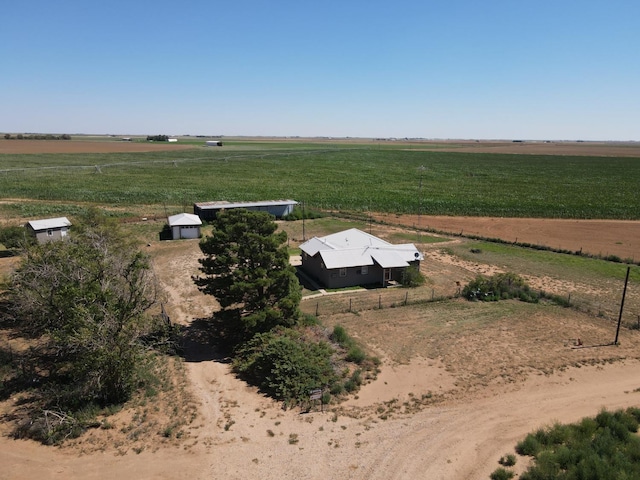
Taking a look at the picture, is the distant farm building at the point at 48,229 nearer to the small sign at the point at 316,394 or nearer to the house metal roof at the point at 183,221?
the house metal roof at the point at 183,221

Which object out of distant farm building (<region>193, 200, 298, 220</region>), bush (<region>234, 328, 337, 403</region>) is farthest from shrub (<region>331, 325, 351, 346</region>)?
distant farm building (<region>193, 200, 298, 220</region>)

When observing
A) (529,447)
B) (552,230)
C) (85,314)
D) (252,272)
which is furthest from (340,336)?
(552,230)

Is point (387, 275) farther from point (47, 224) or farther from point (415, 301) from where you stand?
point (47, 224)

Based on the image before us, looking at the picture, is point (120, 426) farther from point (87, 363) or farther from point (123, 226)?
point (123, 226)

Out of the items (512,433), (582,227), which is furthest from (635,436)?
(582,227)

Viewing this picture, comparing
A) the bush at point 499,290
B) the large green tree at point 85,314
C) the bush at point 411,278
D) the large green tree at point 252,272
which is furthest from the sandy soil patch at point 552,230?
the large green tree at point 85,314

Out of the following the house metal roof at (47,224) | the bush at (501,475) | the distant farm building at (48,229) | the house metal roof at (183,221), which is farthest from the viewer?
the house metal roof at (183,221)
